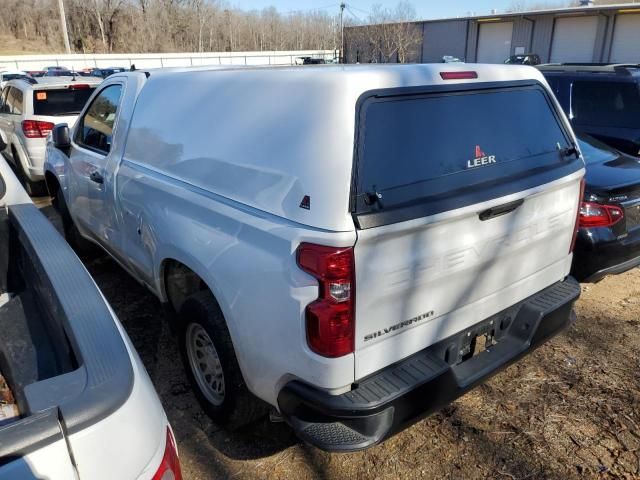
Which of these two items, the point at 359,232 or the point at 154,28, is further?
the point at 154,28

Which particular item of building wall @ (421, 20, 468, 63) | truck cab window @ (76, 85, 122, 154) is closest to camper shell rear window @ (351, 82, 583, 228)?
truck cab window @ (76, 85, 122, 154)

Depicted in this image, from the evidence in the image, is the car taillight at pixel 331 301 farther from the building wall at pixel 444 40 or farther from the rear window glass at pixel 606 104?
the building wall at pixel 444 40

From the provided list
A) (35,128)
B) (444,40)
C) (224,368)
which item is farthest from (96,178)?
(444,40)

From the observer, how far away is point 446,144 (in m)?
2.37

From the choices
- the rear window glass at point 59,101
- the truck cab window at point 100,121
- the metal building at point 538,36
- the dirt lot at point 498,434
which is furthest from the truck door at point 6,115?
the metal building at point 538,36

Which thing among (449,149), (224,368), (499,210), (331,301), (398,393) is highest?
(449,149)

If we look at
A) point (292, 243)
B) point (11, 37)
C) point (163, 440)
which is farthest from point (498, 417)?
point (11, 37)

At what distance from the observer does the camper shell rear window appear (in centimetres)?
207

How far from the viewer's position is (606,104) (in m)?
6.12

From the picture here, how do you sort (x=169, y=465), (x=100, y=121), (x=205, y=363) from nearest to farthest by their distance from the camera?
(x=169, y=465) → (x=205, y=363) → (x=100, y=121)

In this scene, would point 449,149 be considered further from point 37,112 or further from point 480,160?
point 37,112

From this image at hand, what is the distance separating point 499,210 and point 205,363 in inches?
73.0

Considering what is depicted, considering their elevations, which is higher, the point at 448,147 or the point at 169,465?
the point at 448,147

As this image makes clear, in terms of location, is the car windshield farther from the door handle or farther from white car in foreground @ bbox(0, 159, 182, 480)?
white car in foreground @ bbox(0, 159, 182, 480)
